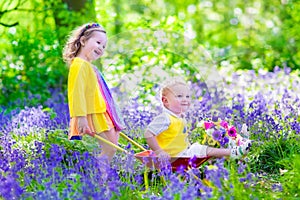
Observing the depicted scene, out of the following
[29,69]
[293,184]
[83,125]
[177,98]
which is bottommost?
[293,184]

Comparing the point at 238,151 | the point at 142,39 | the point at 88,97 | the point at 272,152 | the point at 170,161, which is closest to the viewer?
the point at 238,151

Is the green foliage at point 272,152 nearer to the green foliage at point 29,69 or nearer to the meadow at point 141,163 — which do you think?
the meadow at point 141,163

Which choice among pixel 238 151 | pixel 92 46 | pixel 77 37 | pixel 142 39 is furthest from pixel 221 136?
pixel 142 39

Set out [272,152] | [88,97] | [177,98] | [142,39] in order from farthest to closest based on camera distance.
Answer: [142,39]
[272,152]
[177,98]
[88,97]

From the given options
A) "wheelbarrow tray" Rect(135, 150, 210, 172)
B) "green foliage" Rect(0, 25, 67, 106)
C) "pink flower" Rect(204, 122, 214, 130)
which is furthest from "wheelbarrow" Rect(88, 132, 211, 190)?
"green foliage" Rect(0, 25, 67, 106)

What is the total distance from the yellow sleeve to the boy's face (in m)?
0.62

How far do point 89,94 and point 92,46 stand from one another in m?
0.36

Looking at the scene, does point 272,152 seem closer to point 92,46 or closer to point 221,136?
point 221,136

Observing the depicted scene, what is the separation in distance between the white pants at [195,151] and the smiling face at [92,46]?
0.94 meters

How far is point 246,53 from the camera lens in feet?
40.4

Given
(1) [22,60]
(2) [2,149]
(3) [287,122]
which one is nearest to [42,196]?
(2) [2,149]

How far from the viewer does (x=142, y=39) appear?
6.11 meters

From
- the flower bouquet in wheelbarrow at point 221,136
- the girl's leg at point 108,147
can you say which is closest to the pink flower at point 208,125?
the flower bouquet in wheelbarrow at point 221,136

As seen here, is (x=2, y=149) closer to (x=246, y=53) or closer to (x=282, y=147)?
(x=282, y=147)
